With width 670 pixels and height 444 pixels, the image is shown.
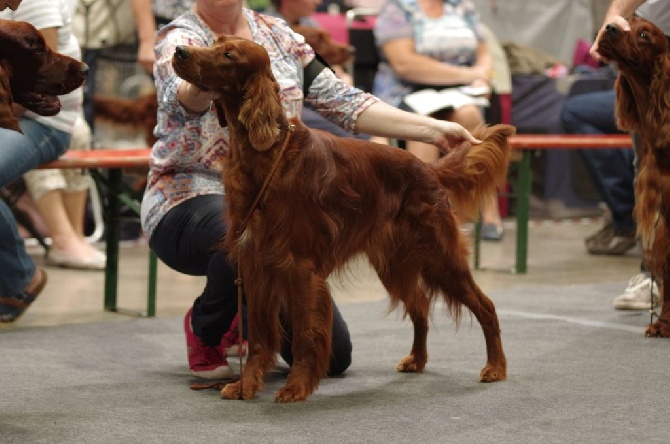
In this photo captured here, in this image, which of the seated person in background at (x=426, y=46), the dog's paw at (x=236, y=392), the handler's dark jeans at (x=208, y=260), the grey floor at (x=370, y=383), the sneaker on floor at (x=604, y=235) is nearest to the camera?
the grey floor at (x=370, y=383)

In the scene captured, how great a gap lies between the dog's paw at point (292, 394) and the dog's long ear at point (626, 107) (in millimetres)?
1758

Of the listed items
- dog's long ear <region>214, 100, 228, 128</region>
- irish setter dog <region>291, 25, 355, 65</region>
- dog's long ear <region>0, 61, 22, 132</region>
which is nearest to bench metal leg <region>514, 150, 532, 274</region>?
irish setter dog <region>291, 25, 355, 65</region>

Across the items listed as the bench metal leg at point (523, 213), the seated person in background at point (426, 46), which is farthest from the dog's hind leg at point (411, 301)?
the seated person in background at point (426, 46)

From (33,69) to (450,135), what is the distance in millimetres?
1164

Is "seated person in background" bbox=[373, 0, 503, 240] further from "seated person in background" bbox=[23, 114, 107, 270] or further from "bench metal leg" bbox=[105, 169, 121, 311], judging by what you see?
"bench metal leg" bbox=[105, 169, 121, 311]

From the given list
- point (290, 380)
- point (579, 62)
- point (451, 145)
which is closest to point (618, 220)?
point (579, 62)

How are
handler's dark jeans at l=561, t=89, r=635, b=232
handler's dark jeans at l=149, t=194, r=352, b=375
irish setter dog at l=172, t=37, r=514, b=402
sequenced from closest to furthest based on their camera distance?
irish setter dog at l=172, t=37, r=514, b=402 → handler's dark jeans at l=149, t=194, r=352, b=375 → handler's dark jeans at l=561, t=89, r=635, b=232

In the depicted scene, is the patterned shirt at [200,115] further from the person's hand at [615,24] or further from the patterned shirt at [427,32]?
the patterned shirt at [427,32]

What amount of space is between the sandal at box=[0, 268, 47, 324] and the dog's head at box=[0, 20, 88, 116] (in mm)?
1339

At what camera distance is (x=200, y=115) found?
3293 millimetres

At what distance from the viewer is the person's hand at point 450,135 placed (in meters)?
3.45

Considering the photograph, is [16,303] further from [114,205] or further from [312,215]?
[312,215]

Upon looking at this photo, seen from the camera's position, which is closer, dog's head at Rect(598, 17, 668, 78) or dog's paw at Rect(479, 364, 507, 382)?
dog's paw at Rect(479, 364, 507, 382)

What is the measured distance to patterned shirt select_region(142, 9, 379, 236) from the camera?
334cm
